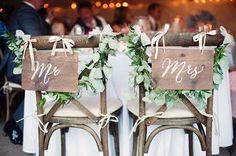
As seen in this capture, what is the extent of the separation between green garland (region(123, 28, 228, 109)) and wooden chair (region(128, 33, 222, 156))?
40 millimetres

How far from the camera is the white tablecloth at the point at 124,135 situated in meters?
2.43

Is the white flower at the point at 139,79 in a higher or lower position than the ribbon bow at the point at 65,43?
lower

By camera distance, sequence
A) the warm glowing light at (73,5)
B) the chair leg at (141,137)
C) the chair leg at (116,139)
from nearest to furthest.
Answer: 1. the chair leg at (141,137)
2. the chair leg at (116,139)
3. the warm glowing light at (73,5)

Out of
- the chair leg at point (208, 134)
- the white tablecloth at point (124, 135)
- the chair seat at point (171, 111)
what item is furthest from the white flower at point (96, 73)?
the chair leg at point (208, 134)

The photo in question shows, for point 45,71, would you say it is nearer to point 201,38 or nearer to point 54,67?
point 54,67

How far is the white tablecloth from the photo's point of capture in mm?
2426

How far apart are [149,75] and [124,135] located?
2.15 ft

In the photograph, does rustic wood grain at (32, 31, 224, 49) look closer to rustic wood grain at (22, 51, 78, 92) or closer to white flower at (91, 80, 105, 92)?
rustic wood grain at (22, 51, 78, 92)

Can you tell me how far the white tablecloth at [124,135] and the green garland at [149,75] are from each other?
0.46 metres

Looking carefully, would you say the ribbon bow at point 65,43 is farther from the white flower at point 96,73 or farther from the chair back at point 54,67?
the white flower at point 96,73

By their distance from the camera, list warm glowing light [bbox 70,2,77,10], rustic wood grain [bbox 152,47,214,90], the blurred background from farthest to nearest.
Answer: warm glowing light [bbox 70,2,77,10]
the blurred background
rustic wood grain [bbox 152,47,214,90]

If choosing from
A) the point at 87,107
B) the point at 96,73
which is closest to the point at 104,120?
the point at 87,107

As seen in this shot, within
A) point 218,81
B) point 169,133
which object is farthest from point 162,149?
point 218,81

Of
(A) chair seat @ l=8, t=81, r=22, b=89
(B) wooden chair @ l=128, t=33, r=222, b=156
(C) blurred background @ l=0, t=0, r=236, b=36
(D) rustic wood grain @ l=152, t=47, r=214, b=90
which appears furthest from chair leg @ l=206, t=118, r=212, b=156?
(C) blurred background @ l=0, t=0, r=236, b=36
